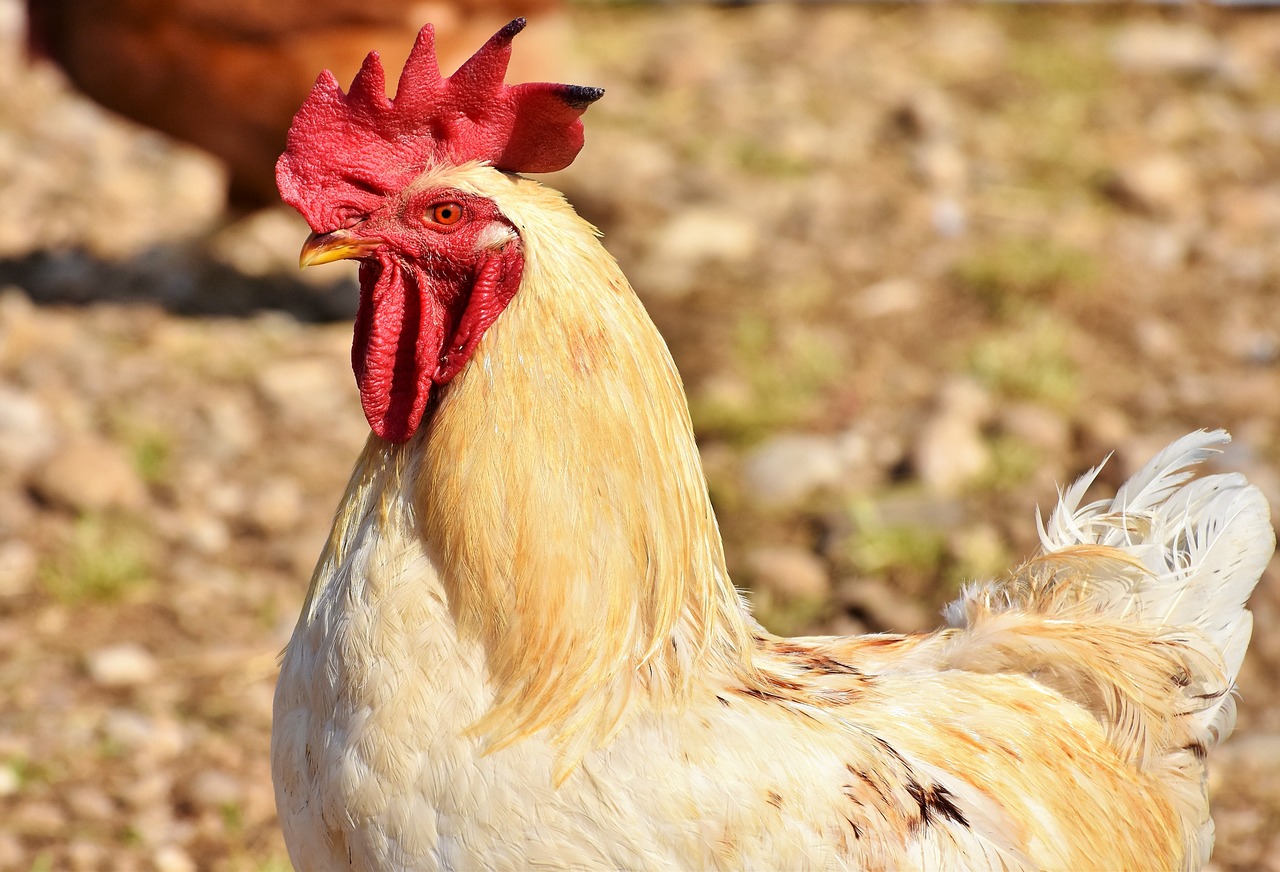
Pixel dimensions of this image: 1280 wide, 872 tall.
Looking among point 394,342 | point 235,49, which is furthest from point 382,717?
point 235,49

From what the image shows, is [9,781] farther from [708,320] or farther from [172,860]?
[708,320]

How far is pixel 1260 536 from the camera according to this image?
3.23m

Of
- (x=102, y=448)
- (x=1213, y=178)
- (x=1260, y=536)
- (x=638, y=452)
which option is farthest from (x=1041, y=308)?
(x=638, y=452)

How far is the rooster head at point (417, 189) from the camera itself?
2.53 metres

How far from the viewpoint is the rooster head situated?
8.30 ft

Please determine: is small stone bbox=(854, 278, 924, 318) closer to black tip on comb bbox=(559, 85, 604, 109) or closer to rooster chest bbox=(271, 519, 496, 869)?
black tip on comb bbox=(559, 85, 604, 109)

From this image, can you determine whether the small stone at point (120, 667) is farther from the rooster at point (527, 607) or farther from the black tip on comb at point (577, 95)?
the black tip on comb at point (577, 95)

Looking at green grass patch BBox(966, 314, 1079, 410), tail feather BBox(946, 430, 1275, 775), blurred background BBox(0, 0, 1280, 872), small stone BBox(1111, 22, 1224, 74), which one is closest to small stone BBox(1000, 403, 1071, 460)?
blurred background BBox(0, 0, 1280, 872)

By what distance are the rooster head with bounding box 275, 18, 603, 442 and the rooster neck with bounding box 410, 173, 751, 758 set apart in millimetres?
74

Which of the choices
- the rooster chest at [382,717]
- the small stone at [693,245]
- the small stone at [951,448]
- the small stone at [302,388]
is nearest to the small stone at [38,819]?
the rooster chest at [382,717]

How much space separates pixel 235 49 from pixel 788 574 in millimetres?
3750

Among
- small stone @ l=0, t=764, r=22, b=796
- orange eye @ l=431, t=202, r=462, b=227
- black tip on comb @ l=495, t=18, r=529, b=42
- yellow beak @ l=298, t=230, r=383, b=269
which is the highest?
black tip on comb @ l=495, t=18, r=529, b=42

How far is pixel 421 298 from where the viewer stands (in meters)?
2.60

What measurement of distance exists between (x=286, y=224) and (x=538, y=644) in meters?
5.82
